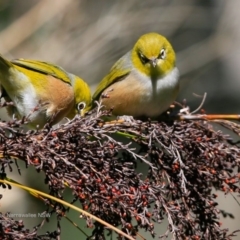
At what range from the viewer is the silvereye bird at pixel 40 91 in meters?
→ 4.18

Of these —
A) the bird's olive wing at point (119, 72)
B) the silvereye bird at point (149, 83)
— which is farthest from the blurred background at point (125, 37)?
the silvereye bird at point (149, 83)

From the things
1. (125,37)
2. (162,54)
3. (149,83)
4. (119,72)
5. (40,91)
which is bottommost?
(40,91)

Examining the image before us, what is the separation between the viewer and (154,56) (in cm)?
461

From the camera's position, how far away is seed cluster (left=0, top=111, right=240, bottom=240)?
273 cm

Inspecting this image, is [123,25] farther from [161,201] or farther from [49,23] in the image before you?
[161,201]

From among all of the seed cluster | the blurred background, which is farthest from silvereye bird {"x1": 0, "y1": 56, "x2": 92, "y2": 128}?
the blurred background

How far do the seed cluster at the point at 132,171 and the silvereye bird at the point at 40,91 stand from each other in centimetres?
101

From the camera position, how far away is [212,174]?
3.29m

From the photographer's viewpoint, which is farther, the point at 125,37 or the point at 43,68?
the point at 125,37

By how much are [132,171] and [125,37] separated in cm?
593

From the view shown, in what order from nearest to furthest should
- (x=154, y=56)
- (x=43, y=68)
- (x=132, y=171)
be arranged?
(x=132, y=171) < (x=43, y=68) < (x=154, y=56)

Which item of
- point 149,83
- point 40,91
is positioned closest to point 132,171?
point 40,91

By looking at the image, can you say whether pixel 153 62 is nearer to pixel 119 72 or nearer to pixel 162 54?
pixel 162 54

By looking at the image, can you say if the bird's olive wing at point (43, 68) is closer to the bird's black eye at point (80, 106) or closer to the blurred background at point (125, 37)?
the bird's black eye at point (80, 106)
